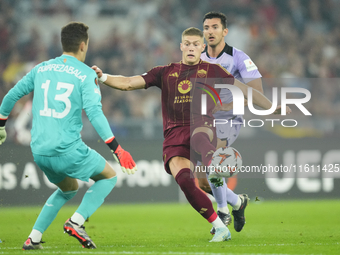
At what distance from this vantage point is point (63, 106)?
13.9ft

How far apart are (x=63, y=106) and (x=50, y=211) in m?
1.02

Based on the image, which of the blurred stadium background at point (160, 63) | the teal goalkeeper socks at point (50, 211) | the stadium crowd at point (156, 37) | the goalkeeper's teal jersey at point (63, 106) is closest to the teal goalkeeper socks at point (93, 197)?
the teal goalkeeper socks at point (50, 211)

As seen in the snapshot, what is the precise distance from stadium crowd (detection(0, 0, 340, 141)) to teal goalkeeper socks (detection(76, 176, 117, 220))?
768 centimetres

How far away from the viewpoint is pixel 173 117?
5262 millimetres

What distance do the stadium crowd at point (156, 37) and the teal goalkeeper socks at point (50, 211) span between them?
7.61m

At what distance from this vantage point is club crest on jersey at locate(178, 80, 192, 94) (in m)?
5.23

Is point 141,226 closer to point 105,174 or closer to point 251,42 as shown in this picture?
point 105,174

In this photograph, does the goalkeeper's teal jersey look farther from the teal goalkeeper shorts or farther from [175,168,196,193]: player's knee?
[175,168,196,193]: player's knee

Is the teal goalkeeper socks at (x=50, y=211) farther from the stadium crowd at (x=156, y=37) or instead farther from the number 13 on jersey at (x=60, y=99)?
the stadium crowd at (x=156, y=37)

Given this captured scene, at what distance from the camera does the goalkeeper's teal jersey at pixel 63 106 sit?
4207 mm

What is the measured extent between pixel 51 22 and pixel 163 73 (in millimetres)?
9966

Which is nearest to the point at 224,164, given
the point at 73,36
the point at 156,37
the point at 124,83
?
the point at 124,83

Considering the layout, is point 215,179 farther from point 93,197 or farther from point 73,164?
point 73,164

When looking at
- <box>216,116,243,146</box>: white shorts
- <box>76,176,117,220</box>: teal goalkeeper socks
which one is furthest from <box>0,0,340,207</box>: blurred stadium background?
<box>76,176,117,220</box>: teal goalkeeper socks
